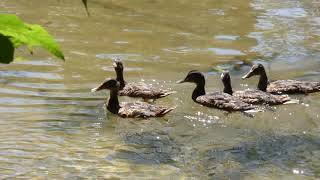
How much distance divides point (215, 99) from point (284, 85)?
1.17m

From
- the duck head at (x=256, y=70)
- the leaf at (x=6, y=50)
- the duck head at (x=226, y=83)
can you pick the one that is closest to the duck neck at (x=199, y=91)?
the duck head at (x=226, y=83)

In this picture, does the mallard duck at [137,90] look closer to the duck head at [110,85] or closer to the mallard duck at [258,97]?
the duck head at [110,85]

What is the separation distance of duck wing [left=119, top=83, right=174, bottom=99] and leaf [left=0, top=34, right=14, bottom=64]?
630 cm

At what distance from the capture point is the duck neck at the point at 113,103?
690 cm

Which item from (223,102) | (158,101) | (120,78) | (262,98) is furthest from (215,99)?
(120,78)

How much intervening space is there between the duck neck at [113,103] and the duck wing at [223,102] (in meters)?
1.03

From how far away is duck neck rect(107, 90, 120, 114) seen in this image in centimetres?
690

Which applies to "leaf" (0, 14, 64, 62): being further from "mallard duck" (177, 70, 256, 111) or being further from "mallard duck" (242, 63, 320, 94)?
"mallard duck" (242, 63, 320, 94)

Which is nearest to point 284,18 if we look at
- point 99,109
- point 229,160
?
point 99,109

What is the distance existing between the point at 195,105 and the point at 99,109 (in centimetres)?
121

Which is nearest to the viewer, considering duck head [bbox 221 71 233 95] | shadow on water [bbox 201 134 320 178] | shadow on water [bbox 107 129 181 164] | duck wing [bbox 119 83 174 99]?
shadow on water [bbox 201 134 320 178]

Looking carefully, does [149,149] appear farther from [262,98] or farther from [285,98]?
[285,98]

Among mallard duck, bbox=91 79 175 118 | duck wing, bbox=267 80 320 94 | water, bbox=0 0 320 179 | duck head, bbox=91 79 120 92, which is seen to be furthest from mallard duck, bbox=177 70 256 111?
duck head, bbox=91 79 120 92

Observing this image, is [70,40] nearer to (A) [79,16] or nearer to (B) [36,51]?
(B) [36,51]
